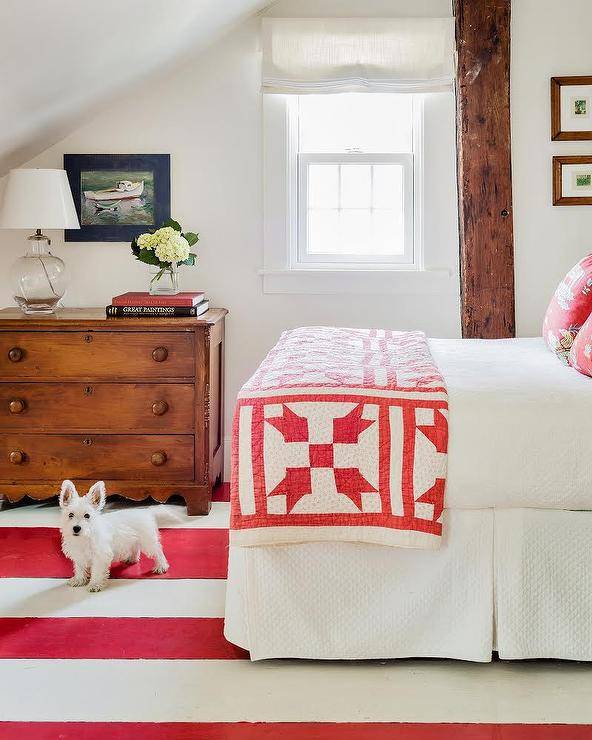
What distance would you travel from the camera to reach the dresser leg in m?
3.70

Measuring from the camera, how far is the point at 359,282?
4.23 m

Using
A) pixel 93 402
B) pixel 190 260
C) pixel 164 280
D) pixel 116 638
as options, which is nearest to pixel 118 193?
pixel 164 280

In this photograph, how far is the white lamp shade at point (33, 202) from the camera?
3.71m

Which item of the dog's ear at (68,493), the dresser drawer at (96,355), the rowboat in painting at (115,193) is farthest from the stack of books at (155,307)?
the dog's ear at (68,493)

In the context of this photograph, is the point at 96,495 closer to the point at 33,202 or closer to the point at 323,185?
the point at 33,202

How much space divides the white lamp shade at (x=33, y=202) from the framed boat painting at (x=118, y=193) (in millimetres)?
434

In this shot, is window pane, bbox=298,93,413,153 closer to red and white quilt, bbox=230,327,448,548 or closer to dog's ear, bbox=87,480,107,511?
dog's ear, bbox=87,480,107,511

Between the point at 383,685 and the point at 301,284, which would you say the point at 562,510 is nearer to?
the point at 383,685

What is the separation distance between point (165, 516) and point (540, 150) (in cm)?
239

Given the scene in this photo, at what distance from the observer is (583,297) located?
294 cm

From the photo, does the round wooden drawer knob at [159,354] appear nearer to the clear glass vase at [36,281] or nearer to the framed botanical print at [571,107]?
the clear glass vase at [36,281]

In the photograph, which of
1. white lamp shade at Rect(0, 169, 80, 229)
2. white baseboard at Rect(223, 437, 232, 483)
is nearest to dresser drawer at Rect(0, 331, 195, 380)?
white lamp shade at Rect(0, 169, 80, 229)

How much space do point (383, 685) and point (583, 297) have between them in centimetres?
143

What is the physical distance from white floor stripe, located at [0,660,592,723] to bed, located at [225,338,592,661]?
50mm
